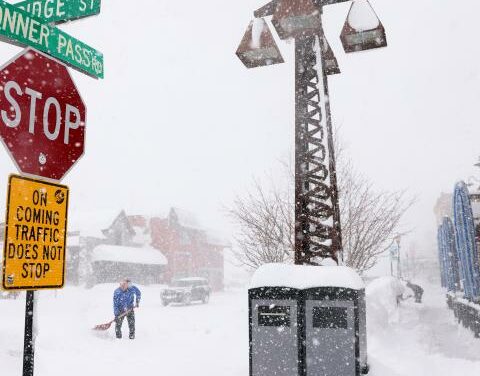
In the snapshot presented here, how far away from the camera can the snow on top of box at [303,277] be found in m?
6.39

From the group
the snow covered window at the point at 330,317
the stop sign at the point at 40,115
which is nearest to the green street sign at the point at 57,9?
the stop sign at the point at 40,115

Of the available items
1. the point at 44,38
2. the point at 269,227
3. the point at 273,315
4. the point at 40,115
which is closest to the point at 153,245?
the point at 269,227

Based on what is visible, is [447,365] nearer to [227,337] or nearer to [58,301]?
[227,337]

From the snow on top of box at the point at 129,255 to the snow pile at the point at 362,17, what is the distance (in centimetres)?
3244

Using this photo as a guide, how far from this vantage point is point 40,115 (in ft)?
10.6

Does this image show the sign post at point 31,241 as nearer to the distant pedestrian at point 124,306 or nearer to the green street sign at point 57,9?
the green street sign at point 57,9

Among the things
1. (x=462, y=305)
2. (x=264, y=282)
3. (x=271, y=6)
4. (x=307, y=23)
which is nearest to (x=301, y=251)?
(x=264, y=282)

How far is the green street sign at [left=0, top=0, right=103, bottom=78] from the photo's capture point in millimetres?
3354

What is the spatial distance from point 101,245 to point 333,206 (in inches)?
1301

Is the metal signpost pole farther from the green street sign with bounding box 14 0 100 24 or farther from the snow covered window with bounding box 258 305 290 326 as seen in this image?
the snow covered window with bounding box 258 305 290 326

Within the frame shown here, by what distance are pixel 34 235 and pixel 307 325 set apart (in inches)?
170

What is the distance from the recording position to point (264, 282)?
21.5 ft

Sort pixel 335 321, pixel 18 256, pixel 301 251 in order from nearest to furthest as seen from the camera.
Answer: pixel 18 256, pixel 335 321, pixel 301 251

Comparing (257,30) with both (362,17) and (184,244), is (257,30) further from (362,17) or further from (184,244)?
(184,244)
